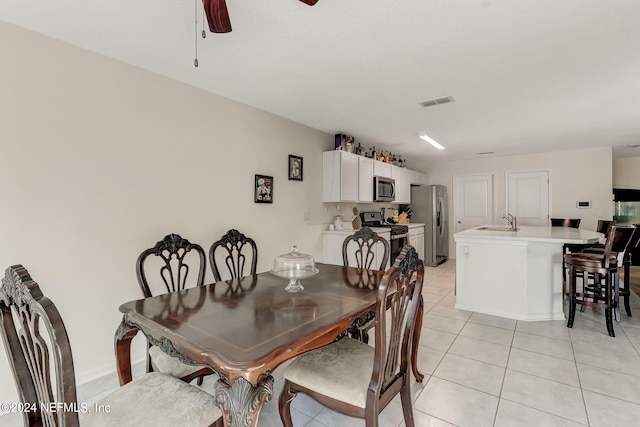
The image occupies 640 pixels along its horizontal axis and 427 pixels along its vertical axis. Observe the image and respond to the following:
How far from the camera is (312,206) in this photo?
4145 millimetres

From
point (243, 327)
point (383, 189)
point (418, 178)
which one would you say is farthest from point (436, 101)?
point (418, 178)

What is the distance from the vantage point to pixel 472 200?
6617 mm

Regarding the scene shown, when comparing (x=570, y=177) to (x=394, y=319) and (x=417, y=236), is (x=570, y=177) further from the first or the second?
(x=394, y=319)

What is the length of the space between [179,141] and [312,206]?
1.94 meters

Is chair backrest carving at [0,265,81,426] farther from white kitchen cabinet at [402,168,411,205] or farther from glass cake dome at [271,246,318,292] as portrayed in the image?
white kitchen cabinet at [402,168,411,205]

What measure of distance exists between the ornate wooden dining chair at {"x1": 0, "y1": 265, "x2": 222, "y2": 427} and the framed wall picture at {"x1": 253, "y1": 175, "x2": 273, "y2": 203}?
7.11ft

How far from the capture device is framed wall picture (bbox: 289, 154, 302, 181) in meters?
3.76

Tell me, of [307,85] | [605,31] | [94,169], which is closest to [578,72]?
[605,31]

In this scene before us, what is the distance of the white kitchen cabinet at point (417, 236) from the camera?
18.4ft

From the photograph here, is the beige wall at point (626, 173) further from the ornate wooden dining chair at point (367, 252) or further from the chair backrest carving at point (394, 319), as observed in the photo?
the chair backrest carving at point (394, 319)

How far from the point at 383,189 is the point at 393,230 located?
77 centimetres

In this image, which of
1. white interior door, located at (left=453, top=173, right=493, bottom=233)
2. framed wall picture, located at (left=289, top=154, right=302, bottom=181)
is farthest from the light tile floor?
white interior door, located at (left=453, top=173, right=493, bottom=233)

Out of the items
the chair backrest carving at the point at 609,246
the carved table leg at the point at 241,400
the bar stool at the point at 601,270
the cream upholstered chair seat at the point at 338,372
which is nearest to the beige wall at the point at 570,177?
the bar stool at the point at 601,270

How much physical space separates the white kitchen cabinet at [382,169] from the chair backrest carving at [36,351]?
455 centimetres
